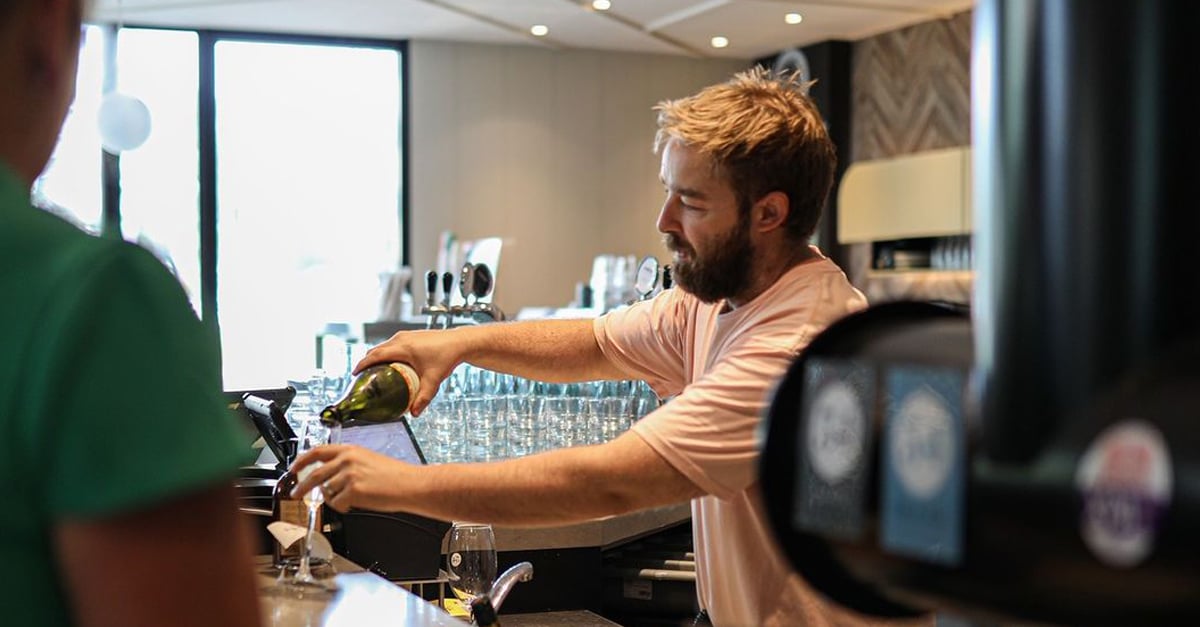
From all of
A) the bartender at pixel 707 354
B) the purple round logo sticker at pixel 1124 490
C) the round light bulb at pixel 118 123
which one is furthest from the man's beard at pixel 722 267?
the round light bulb at pixel 118 123

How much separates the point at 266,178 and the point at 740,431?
780 cm

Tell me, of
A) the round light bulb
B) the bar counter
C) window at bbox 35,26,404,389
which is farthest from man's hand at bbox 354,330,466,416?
window at bbox 35,26,404,389

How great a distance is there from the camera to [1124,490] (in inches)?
27.3

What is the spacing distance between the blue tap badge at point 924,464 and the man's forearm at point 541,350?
60.3 inches

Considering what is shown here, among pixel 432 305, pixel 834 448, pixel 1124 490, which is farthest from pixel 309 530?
pixel 432 305

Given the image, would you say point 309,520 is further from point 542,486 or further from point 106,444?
point 106,444

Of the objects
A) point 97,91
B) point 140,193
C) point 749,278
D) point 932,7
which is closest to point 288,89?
point 140,193

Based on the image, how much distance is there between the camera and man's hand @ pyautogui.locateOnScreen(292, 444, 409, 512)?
5.89 feet

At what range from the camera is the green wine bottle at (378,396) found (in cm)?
213

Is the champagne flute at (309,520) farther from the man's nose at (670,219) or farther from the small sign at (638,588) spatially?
the small sign at (638,588)

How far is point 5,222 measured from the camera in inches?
28.7

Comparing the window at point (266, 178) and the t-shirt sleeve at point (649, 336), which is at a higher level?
the window at point (266, 178)

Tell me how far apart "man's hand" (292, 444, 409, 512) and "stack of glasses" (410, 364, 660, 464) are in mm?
1426

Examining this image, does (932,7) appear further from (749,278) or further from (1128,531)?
(1128,531)
